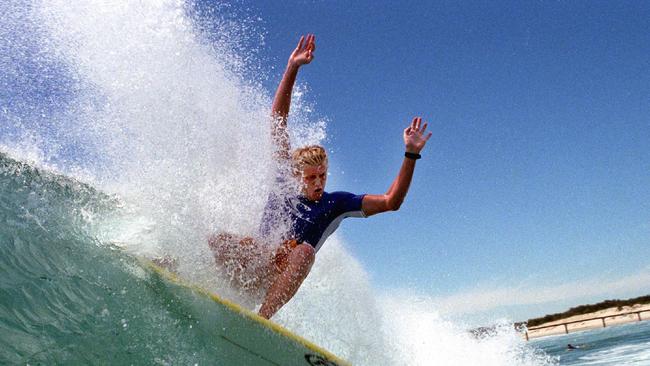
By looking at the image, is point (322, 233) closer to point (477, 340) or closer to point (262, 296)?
point (262, 296)

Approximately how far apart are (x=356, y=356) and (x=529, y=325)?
65.0 meters

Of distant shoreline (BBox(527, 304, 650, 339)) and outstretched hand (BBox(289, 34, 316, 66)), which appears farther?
distant shoreline (BBox(527, 304, 650, 339))

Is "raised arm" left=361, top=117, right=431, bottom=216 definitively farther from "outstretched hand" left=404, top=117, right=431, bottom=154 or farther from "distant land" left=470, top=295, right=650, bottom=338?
"distant land" left=470, top=295, right=650, bottom=338

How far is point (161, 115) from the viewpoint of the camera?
15.9ft

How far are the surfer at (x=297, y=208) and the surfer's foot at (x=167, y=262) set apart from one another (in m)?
0.57

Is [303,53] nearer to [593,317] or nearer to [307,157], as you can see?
[307,157]

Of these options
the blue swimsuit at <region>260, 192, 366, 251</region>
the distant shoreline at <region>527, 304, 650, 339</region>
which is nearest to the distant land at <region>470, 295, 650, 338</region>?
the distant shoreline at <region>527, 304, 650, 339</region>

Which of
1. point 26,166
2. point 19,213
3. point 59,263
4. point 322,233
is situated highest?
point 322,233

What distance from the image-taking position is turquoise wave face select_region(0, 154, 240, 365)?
9.22 feet

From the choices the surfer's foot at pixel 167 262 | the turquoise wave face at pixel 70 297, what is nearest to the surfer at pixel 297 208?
the surfer's foot at pixel 167 262

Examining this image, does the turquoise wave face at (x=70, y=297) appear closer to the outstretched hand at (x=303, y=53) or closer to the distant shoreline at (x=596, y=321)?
the outstretched hand at (x=303, y=53)

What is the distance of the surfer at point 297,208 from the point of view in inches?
174

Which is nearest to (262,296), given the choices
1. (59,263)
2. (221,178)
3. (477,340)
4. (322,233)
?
(322,233)

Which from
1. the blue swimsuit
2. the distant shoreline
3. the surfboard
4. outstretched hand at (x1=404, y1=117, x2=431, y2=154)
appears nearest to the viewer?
the surfboard
